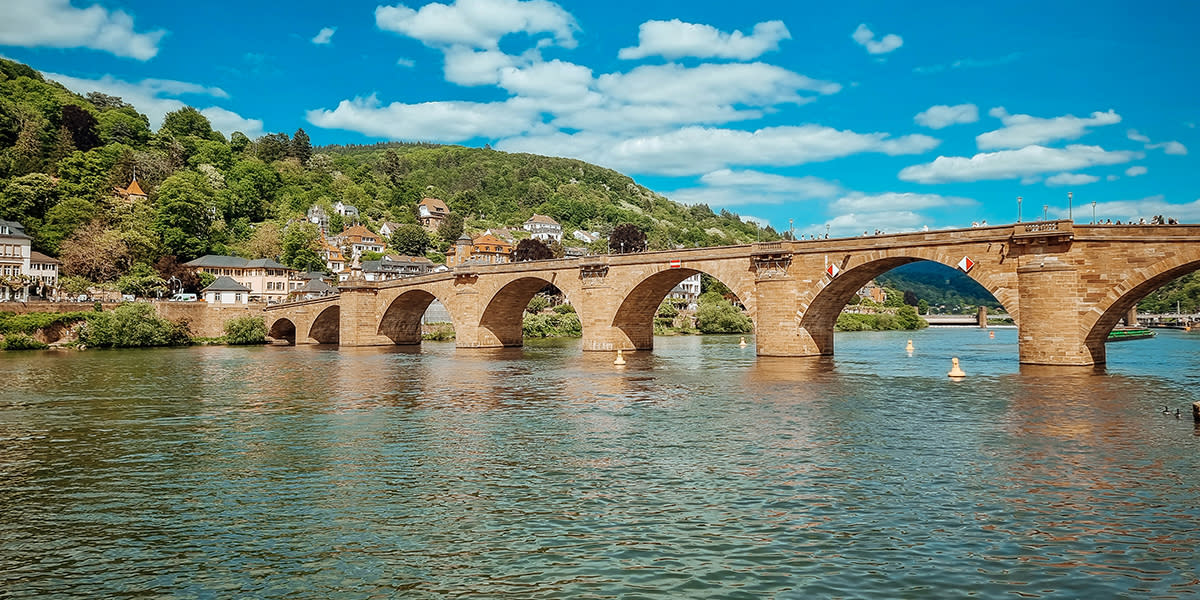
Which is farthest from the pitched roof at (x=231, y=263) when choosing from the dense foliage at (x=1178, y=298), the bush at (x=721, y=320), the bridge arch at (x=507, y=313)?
the dense foliage at (x=1178, y=298)

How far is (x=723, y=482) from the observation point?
51.7 feet

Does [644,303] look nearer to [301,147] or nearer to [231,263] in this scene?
[231,263]

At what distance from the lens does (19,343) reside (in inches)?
2640

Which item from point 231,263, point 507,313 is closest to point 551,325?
point 507,313

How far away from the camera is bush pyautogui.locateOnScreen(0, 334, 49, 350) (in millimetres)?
66562

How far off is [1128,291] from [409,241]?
121973 millimetres

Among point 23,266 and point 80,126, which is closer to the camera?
point 23,266

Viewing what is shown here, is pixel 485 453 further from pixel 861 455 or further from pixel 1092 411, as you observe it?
pixel 1092 411

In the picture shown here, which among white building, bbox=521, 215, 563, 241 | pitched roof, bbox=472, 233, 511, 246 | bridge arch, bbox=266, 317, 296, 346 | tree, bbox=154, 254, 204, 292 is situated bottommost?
bridge arch, bbox=266, 317, 296, 346

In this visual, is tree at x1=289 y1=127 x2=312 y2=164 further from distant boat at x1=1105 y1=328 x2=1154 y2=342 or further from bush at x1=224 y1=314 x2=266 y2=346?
distant boat at x1=1105 y1=328 x2=1154 y2=342

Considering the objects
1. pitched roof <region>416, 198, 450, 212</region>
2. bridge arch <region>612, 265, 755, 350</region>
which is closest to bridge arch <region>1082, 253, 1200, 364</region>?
bridge arch <region>612, 265, 755, 350</region>

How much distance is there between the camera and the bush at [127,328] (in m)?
70.8

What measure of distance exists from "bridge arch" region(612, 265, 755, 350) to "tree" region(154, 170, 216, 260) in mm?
72251

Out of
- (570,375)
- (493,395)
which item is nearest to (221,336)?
(570,375)
